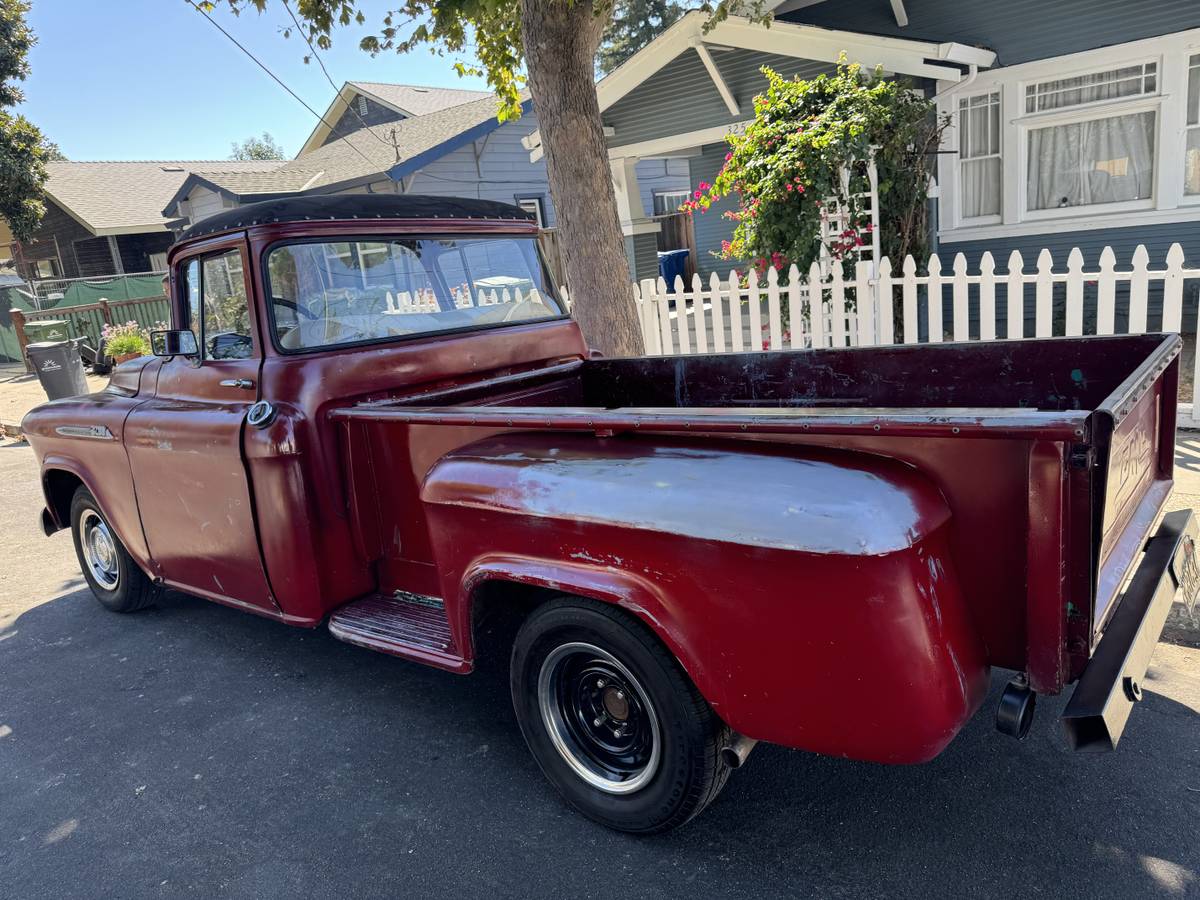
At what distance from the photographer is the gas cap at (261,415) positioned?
11.3 feet

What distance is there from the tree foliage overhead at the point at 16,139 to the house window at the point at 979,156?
20649mm

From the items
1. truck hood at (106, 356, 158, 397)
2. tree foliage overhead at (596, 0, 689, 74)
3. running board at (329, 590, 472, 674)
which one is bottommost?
running board at (329, 590, 472, 674)

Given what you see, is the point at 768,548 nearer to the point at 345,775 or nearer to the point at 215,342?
the point at 345,775

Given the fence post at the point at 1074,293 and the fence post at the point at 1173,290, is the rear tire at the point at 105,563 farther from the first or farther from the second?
the fence post at the point at 1173,290

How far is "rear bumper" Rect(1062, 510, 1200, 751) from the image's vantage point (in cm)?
209

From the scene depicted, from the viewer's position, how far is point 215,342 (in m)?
3.88

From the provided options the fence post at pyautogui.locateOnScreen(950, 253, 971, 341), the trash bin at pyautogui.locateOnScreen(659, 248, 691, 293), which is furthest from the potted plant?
the fence post at pyautogui.locateOnScreen(950, 253, 971, 341)

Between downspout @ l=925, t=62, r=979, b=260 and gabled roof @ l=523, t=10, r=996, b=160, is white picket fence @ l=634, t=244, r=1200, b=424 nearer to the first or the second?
downspout @ l=925, t=62, r=979, b=260

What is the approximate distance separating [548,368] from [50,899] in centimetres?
283

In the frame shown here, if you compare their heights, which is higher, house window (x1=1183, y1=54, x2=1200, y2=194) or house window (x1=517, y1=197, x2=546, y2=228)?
house window (x1=517, y1=197, x2=546, y2=228)

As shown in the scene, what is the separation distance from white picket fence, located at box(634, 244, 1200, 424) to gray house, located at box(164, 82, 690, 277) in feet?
25.6

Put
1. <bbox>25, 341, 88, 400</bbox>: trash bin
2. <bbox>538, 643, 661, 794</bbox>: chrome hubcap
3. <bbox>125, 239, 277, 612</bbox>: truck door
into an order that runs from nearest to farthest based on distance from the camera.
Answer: <bbox>538, 643, 661, 794</bbox>: chrome hubcap → <bbox>125, 239, 277, 612</bbox>: truck door → <bbox>25, 341, 88, 400</bbox>: trash bin

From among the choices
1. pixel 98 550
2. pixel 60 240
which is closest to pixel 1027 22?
pixel 98 550

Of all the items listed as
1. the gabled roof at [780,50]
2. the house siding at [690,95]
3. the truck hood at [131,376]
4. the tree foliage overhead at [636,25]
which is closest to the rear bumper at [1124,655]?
the truck hood at [131,376]
